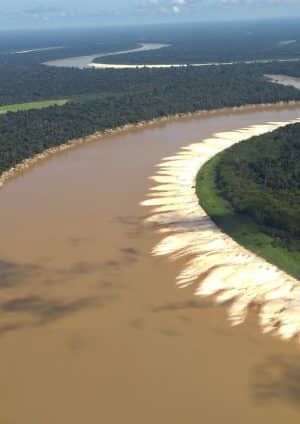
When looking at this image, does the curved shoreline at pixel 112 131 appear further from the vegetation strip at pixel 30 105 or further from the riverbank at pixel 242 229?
the vegetation strip at pixel 30 105

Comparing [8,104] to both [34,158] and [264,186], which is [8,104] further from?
[264,186]

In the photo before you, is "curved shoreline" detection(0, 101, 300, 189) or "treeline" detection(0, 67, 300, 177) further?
"treeline" detection(0, 67, 300, 177)

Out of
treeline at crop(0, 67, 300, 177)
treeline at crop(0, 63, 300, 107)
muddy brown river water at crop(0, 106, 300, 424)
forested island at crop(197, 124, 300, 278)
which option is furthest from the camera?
treeline at crop(0, 63, 300, 107)

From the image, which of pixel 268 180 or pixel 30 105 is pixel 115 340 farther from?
pixel 30 105

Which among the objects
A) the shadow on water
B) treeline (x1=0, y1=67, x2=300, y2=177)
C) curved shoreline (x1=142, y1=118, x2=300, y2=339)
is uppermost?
treeline (x1=0, y1=67, x2=300, y2=177)

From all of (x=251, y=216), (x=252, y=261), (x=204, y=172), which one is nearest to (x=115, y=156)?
(x=204, y=172)

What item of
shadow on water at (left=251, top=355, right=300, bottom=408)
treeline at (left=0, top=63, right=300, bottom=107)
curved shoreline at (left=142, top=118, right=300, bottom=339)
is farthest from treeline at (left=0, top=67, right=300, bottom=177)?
shadow on water at (left=251, top=355, right=300, bottom=408)

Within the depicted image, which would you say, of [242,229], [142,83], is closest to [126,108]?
[142,83]

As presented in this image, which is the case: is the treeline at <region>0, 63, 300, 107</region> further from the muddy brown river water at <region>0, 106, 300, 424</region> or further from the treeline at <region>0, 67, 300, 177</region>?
the muddy brown river water at <region>0, 106, 300, 424</region>
